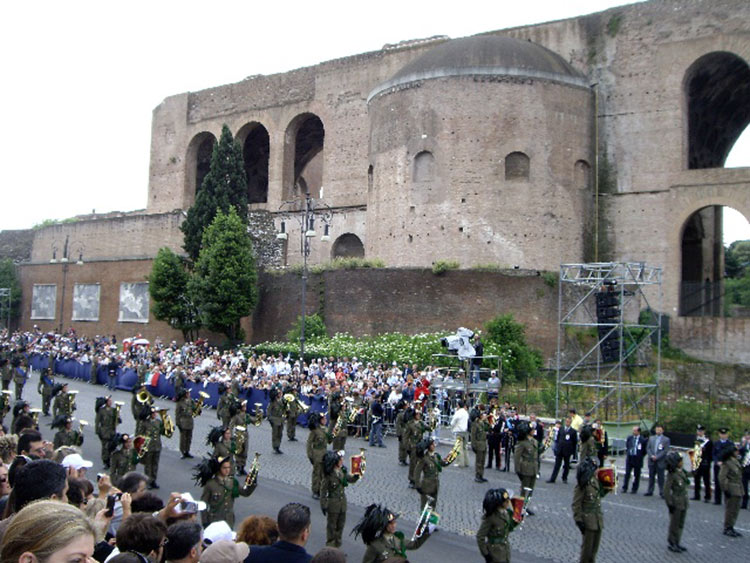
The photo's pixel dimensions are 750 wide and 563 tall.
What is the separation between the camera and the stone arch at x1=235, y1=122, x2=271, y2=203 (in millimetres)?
56250

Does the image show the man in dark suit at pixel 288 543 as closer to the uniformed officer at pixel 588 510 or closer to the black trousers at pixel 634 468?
the uniformed officer at pixel 588 510

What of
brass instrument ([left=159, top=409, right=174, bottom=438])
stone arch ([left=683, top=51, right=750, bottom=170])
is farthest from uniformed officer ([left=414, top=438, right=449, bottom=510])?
stone arch ([left=683, top=51, right=750, bottom=170])

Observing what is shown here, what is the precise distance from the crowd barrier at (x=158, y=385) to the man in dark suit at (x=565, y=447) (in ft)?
23.0

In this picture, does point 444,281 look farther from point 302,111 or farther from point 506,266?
point 302,111

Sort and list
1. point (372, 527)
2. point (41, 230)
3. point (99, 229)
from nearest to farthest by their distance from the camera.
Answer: point (372, 527), point (99, 229), point (41, 230)

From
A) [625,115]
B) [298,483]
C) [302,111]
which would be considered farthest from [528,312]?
[302,111]

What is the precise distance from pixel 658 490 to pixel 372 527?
1321cm

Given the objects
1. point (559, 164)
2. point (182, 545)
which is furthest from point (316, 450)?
point (559, 164)

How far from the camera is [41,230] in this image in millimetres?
61219

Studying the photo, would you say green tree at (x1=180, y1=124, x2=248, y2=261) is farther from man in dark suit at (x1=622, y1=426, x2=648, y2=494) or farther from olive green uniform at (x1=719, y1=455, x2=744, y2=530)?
olive green uniform at (x1=719, y1=455, x2=744, y2=530)

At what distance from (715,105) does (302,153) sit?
2791cm

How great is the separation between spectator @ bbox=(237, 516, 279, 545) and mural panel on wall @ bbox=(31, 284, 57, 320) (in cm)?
4500

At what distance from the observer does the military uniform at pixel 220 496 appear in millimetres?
10297

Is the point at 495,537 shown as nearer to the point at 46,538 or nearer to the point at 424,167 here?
the point at 46,538
